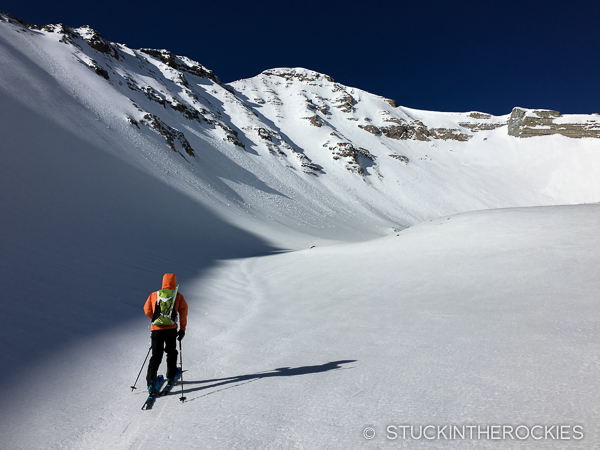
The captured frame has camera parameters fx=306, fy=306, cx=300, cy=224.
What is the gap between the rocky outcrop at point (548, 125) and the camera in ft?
237

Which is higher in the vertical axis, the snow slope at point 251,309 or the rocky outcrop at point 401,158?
the rocky outcrop at point 401,158

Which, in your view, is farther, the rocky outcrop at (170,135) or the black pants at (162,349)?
the rocky outcrop at (170,135)

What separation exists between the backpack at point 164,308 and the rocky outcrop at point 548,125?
95.3m

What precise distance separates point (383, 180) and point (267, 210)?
32822 millimetres

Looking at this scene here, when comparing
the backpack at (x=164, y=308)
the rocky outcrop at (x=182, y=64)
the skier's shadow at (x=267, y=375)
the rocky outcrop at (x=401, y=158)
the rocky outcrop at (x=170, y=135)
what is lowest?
the skier's shadow at (x=267, y=375)

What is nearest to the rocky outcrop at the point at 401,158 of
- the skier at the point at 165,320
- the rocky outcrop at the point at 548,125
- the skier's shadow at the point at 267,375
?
the rocky outcrop at the point at 548,125

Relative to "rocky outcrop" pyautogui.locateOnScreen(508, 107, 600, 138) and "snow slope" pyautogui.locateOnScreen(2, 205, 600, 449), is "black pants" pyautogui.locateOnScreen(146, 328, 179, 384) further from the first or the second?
"rocky outcrop" pyautogui.locateOnScreen(508, 107, 600, 138)

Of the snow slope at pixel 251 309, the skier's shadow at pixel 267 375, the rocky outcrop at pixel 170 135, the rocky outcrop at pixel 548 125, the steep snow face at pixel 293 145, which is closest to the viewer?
the snow slope at pixel 251 309

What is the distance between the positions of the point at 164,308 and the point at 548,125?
99.3 m

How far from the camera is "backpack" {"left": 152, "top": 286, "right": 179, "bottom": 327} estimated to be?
398cm

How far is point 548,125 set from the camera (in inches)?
2987

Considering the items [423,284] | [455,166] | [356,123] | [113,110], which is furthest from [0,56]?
[455,166]

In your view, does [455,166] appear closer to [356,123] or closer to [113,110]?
[356,123]

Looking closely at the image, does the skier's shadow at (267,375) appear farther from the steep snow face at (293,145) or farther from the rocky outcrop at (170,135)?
the rocky outcrop at (170,135)
